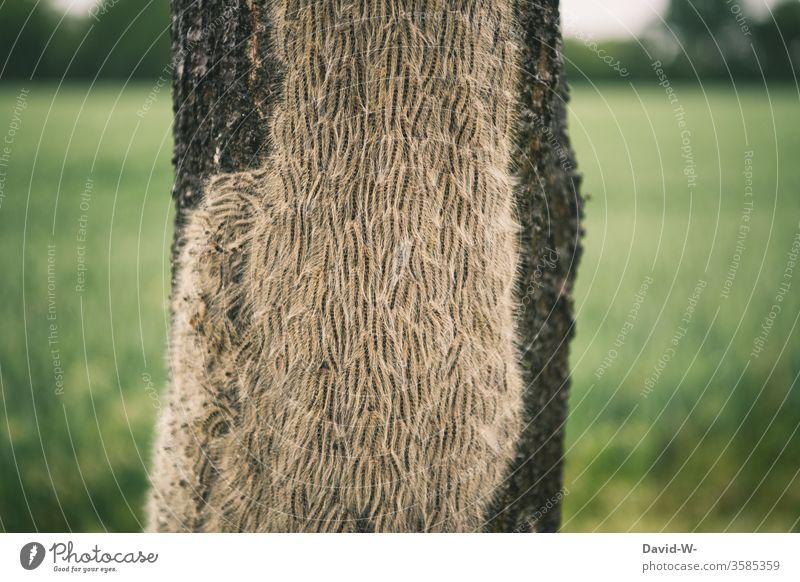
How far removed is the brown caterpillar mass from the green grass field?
45cm

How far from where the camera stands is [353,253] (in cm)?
75

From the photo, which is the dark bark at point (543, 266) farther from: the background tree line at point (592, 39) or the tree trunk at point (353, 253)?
the background tree line at point (592, 39)

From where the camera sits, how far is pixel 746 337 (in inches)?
80.0

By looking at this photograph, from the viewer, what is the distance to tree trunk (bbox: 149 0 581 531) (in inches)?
28.8

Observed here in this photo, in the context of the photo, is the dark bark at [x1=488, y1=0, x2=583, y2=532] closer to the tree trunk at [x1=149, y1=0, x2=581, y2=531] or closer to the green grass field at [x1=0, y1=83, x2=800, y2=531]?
the tree trunk at [x1=149, y1=0, x2=581, y2=531]

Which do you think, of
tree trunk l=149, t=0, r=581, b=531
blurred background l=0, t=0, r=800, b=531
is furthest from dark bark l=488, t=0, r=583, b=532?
blurred background l=0, t=0, r=800, b=531

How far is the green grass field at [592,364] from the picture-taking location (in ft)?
5.04
